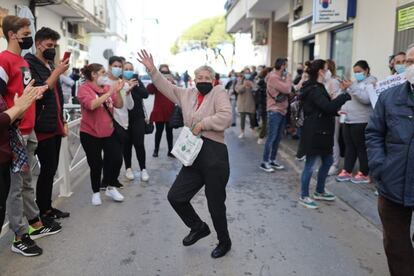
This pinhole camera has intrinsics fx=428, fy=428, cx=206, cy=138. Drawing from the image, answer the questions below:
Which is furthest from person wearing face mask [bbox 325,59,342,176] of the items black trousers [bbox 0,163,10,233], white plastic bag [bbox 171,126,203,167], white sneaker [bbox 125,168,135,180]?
black trousers [bbox 0,163,10,233]

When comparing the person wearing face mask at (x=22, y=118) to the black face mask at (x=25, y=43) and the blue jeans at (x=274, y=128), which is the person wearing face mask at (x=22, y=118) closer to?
the black face mask at (x=25, y=43)

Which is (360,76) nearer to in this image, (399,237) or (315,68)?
(315,68)

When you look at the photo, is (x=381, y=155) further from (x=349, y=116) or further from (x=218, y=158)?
(x=349, y=116)


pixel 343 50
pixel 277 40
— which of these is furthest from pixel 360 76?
pixel 277 40

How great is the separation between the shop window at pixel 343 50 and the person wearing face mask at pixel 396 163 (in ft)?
21.8

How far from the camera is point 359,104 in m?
6.43

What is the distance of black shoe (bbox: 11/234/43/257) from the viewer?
4031 millimetres

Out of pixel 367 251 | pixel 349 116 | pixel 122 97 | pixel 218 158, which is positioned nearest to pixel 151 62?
pixel 218 158

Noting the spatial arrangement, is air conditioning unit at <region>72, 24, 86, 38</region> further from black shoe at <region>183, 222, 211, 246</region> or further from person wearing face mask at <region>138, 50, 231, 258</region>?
black shoe at <region>183, 222, 211, 246</region>

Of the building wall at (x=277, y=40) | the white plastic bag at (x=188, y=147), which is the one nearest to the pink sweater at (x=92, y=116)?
the white plastic bag at (x=188, y=147)

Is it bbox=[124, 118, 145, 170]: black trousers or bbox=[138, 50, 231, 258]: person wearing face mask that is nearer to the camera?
bbox=[138, 50, 231, 258]: person wearing face mask

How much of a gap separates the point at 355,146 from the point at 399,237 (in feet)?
12.0

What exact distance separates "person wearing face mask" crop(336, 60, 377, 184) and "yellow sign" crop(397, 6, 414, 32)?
1.15m

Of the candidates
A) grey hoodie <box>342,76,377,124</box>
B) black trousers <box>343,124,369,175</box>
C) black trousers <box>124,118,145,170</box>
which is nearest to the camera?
grey hoodie <box>342,76,377,124</box>
